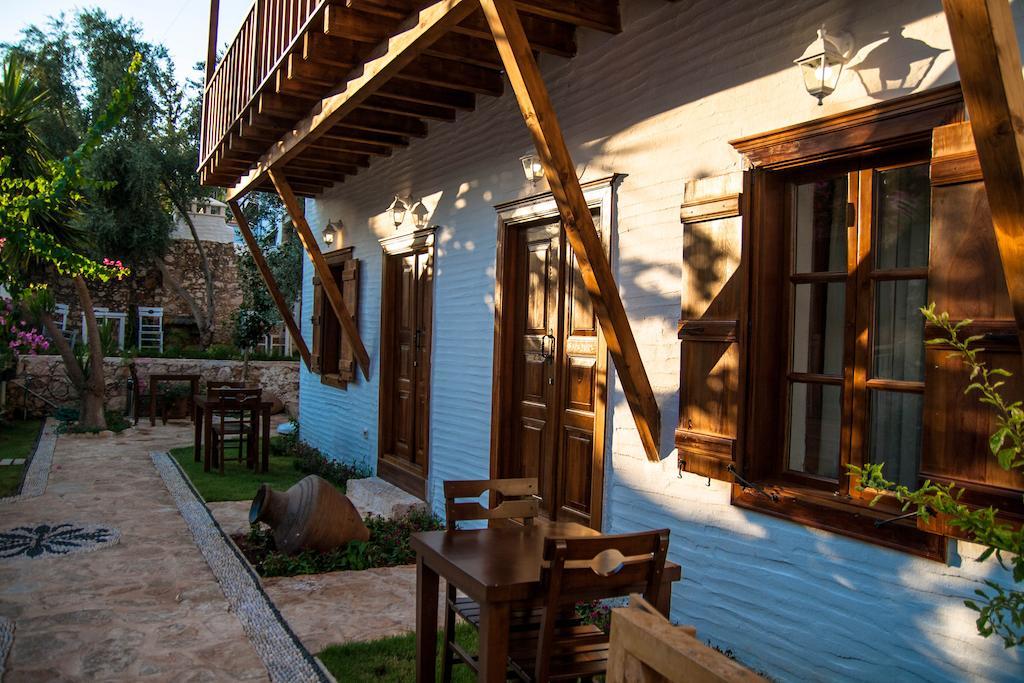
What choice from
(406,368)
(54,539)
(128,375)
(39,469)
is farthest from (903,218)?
(128,375)

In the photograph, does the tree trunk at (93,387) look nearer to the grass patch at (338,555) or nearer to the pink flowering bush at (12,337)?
the pink flowering bush at (12,337)

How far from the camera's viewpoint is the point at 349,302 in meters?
9.23

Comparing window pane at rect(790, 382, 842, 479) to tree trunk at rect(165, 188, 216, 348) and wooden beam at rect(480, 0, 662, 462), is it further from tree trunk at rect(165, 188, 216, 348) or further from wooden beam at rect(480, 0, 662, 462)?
tree trunk at rect(165, 188, 216, 348)

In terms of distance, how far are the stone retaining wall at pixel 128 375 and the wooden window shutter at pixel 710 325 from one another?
1200 centimetres

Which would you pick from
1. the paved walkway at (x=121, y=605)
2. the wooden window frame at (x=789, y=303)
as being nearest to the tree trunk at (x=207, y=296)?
the paved walkway at (x=121, y=605)

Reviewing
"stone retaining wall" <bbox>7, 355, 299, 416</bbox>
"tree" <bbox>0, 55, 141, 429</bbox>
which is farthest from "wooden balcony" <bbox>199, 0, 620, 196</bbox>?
"stone retaining wall" <bbox>7, 355, 299, 416</bbox>

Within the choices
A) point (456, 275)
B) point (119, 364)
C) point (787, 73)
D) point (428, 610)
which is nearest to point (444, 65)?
point (456, 275)

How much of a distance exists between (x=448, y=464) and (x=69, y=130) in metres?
18.0

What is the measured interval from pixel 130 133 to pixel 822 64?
64.8 ft

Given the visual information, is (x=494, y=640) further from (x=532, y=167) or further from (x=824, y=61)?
(x=532, y=167)

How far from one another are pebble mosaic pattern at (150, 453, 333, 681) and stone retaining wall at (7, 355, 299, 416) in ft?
27.3

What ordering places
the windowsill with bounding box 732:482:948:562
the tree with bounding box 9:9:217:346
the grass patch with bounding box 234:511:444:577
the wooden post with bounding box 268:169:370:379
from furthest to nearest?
1. the tree with bounding box 9:9:217:346
2. the wooden post with bounding box 268:169:370:379
3. the grass patch with bounding box 234:511:444:577
4. the windowsill with bounding box 732:482:948:562

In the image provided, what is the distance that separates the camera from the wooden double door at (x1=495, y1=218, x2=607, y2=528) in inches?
201

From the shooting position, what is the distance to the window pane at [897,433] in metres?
3.28
